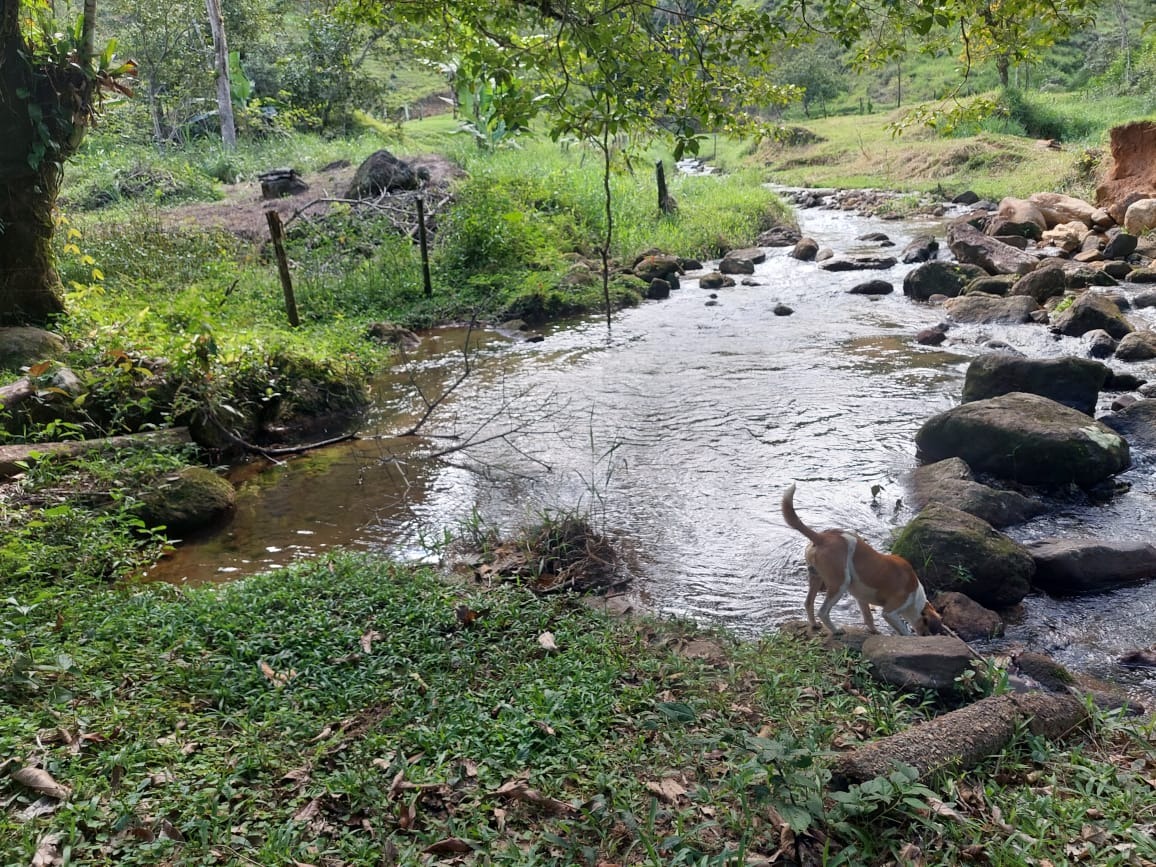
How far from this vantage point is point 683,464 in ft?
27.9

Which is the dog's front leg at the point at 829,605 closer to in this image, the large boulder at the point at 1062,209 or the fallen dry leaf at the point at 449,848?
the fallen dry leaf at the point at 449,848

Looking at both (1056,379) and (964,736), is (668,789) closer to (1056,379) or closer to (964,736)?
(964,736)

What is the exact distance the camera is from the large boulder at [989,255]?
52.1ft

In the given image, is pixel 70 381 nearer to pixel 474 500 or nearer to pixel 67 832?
pixel 474 500

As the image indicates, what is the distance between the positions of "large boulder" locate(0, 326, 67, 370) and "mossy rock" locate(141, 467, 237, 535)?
2.39 meters

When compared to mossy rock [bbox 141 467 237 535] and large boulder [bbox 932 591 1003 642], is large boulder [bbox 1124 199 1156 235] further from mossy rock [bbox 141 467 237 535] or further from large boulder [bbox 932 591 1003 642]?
mossy rock [bbox 141 467 237 535]

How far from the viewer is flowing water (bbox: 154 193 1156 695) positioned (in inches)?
242

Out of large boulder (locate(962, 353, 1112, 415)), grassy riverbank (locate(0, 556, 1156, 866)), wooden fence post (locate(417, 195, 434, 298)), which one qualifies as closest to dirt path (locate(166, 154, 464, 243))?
wooden fence post (locate(417, 195, 434, 298))

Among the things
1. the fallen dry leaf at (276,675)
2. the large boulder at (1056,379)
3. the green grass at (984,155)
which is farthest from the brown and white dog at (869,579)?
the green grass at (984,155)

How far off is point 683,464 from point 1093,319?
753 centimetres

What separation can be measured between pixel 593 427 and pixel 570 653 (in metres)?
5.29

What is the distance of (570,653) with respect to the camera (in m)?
4.53

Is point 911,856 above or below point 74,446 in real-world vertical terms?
below

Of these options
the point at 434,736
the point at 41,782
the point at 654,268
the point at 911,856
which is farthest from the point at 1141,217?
the point at 41,782
